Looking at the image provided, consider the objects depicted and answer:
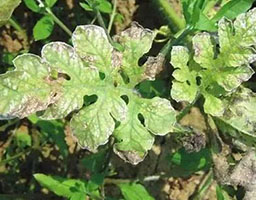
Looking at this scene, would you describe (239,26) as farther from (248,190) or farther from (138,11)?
(138,11)

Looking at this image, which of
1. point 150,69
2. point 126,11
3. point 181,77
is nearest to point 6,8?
point 150,69

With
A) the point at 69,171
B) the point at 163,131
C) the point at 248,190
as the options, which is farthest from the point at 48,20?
the point at 248,190

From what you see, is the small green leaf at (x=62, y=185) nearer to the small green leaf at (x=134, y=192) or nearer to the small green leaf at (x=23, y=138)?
the small green leaf at (x=134, y=192)

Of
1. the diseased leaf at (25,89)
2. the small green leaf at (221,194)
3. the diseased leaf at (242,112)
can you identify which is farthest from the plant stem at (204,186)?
the diseased leaf at (25,89)

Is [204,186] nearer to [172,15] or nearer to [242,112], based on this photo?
[242,112]

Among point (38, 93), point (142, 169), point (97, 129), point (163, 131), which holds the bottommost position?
point (142, 169)
